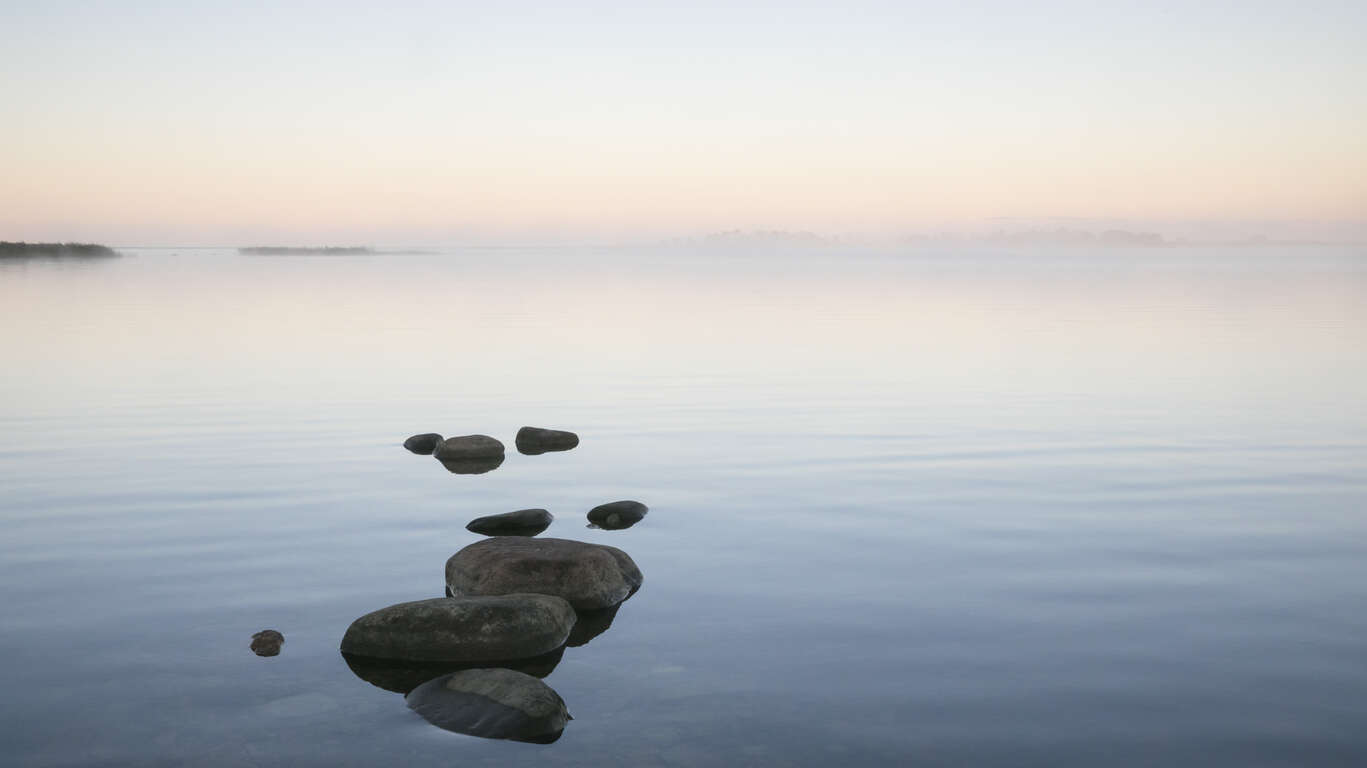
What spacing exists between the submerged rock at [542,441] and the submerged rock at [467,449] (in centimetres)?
68

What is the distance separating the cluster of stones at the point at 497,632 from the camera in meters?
9.23

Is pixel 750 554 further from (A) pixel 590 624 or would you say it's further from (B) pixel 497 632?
(B) pixel 497 632

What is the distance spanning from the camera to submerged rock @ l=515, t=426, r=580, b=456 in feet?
72.8

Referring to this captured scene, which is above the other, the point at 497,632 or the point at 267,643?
the point at 497,632

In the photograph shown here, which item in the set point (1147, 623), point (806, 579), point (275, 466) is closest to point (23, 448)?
point (275, 466)

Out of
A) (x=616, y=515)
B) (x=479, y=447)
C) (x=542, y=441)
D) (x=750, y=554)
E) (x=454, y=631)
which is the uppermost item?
(x=542, y=441)

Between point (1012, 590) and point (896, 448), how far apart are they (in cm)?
931

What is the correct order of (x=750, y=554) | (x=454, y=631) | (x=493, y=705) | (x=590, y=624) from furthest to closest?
(x=750, y=554)
(x=590, y=624)
(x=454, y=631)
(x=493, y=705)

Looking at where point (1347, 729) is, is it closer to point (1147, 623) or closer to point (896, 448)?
point (1147, 623)

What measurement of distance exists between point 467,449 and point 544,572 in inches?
369

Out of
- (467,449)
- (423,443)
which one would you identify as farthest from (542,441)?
(423,443)

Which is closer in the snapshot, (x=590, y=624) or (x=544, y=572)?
(x=590, y=624)

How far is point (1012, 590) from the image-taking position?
12742 mm

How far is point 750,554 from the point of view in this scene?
47.2 feet
